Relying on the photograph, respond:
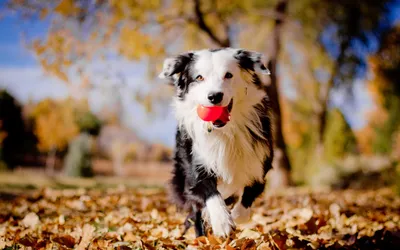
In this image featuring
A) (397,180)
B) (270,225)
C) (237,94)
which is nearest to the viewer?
(237,94)

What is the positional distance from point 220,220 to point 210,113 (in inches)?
32.0

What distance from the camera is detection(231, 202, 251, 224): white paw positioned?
128 inches

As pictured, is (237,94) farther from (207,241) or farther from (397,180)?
(397,180)

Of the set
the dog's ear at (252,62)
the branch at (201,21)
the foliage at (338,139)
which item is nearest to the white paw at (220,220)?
the dog's ear at (252,62)

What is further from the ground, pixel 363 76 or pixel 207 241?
pixel 363 76

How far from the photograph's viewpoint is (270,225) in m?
3.80

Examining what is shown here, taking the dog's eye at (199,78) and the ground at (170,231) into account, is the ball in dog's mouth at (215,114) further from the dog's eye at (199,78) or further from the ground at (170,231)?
the ground at (170,231)

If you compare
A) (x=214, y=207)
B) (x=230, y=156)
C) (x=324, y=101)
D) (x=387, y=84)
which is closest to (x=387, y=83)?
(x=387, y=84)

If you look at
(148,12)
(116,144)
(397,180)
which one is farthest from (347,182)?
(116,144)

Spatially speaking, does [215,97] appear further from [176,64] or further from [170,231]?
[170,231]

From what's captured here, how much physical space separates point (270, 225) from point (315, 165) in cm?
1009

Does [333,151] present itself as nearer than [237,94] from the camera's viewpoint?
No

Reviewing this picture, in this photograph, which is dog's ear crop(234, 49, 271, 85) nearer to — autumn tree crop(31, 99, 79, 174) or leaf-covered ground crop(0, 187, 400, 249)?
leaf-covered ground crop(0, 187, 400, 249)

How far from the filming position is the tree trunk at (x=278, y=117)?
34.8ft
